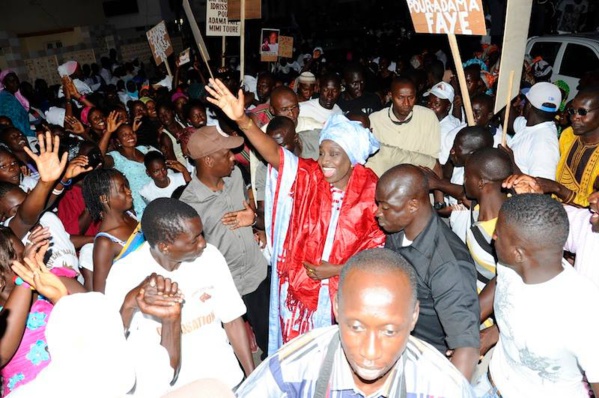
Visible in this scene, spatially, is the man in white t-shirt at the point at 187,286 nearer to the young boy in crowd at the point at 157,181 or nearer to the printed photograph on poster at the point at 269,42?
the young boy in crowd at the point at 157,181

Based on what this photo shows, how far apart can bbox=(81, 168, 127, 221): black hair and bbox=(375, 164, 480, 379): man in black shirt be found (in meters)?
1.86

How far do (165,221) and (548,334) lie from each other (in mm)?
1850

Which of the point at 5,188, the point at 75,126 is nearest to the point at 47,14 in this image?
the point at 75,126

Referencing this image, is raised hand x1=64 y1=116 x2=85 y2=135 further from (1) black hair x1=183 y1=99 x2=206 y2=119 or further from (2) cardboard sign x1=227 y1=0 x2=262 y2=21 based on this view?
(2) cardboard sign x1=227 y1=0 x2=262 y2=21

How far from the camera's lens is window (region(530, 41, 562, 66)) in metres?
8.66

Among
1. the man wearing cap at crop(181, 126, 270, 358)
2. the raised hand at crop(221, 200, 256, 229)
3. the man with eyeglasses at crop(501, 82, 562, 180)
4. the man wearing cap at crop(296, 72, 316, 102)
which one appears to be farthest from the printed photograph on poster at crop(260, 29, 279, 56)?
the raised hand at crop(221, 200, 256, 229)

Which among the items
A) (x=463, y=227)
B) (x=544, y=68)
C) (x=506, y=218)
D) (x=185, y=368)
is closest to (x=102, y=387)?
(x=185, y=368)

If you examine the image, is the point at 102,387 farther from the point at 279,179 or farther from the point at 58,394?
the point at 279,179

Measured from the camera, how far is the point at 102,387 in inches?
46.2

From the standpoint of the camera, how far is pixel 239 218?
333cm

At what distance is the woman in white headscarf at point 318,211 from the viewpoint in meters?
2.96

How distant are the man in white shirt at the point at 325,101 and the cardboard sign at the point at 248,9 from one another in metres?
2.14

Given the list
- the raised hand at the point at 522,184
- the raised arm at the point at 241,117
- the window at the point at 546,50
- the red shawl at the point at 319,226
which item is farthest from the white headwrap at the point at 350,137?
the window at the point at 546,50

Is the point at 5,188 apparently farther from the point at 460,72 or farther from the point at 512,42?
the point at 512,42
